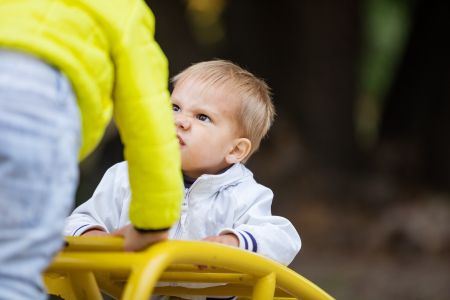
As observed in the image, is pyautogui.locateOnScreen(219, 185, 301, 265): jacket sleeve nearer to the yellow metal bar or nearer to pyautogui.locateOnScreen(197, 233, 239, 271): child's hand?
pyautogui.locateOnScreen(197, 233, 239, 271): child's hand

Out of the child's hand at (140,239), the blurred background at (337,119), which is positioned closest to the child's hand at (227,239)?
the child's hand at (140,239)

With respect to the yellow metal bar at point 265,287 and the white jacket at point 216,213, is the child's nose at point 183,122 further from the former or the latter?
the yellow metal bar at point 265,287

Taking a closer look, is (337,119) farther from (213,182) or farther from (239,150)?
(213,182)

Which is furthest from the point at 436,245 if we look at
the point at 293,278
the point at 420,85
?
the point at 293,278

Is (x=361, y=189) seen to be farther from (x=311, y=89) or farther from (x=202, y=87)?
(x=202, y=87)

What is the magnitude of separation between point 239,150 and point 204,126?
0.13 meters

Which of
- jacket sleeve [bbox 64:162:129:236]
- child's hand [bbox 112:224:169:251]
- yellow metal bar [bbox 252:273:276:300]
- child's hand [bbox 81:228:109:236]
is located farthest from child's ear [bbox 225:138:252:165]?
child's hand [bbox 112:224:169:251]

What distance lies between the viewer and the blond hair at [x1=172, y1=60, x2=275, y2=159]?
3.03m

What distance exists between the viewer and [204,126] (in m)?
2.96

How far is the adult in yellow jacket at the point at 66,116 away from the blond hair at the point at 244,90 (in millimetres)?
905

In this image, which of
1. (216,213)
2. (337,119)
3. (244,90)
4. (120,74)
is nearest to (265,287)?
(216,213)

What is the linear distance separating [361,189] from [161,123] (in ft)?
22.3

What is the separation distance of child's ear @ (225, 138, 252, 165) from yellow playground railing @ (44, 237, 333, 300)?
372 mm

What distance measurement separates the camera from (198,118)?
297cm
